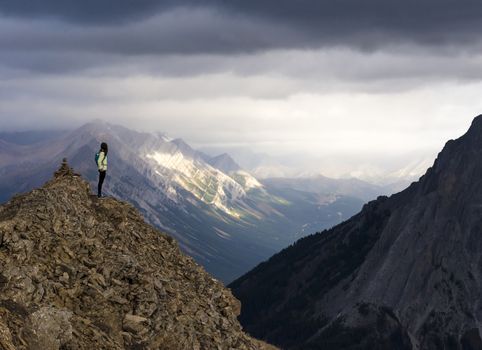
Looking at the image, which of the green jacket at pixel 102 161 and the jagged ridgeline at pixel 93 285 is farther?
the green jacket at pixel 102 161

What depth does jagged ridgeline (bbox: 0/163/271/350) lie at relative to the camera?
4684 centimetres

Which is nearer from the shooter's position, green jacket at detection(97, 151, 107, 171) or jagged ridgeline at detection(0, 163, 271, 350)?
jagged ridgeline at detection(0, 163, 271, 350)

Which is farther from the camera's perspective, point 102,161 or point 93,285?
point 102,161

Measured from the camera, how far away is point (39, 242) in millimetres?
54406

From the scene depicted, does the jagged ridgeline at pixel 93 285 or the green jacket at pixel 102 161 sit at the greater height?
the green jacket at pixel 102 161

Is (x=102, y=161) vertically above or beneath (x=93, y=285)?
above

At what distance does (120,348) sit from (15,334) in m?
8.52

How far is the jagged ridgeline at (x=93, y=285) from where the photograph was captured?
4684 cm

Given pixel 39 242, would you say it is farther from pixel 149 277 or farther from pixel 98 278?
pixel 149 277

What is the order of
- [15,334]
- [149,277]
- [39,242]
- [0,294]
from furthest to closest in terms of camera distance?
[149,277], [39,242], [0,294], [15,334]

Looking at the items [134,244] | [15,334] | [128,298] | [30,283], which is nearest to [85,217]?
[134,244]

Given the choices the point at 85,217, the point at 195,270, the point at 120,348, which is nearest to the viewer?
the point at 120,348

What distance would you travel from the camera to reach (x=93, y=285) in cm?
5416

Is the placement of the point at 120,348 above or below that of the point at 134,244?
below
